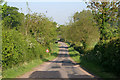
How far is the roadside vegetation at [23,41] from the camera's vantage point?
1549 cm

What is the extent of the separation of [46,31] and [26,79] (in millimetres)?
33507

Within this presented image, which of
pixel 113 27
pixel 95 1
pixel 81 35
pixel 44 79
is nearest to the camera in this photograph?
pixel 44 79

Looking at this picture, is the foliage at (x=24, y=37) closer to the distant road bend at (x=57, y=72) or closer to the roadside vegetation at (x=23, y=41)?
the roadside vegetation at (x=23, y=41)

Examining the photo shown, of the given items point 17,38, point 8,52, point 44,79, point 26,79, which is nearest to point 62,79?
point 44,79

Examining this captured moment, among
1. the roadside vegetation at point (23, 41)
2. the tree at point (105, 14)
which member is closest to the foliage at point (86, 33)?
the roadside vegetation at point (23, 41)

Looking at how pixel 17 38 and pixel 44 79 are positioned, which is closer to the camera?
pixel 44 79

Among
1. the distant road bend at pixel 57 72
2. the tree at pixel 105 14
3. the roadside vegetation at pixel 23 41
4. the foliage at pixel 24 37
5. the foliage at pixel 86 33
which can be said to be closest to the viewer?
the distant road bend at pixel 57 72

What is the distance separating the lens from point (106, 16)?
22.1m

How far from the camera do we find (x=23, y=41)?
21.2 m

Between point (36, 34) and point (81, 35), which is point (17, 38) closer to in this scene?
point (36, 34)

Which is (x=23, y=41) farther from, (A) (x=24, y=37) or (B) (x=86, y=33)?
(B) (x=86, y=33)

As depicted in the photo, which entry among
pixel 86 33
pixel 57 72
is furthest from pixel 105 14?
pixel 86 33

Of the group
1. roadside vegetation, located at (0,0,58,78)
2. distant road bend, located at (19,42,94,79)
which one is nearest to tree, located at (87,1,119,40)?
distant road bend, located at (19,42,94,79)

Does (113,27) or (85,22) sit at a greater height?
(85,22)
